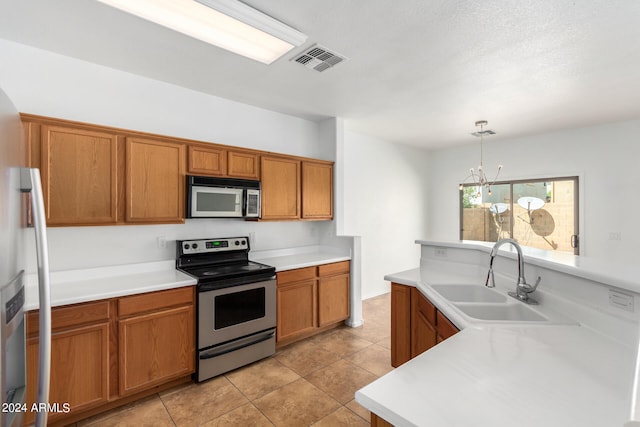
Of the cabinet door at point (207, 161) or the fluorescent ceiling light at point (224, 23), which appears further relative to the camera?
the cabinet door at point (207, 161)

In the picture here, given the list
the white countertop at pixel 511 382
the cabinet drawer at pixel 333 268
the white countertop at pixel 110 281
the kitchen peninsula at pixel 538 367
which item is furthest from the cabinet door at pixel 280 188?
the white countertop at pixel 511 382

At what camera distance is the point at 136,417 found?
218 centimetres

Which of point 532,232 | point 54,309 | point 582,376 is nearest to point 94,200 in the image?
point 54,309

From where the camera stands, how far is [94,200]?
233 cm

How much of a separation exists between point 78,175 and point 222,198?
1.14m

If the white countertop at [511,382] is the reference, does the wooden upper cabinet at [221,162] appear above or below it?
above

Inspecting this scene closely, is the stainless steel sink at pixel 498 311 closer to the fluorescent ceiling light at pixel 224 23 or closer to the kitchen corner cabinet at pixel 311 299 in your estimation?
the kitchen corner cabinet at pixel 311 299

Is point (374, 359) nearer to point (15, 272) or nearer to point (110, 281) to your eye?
point (110, 281)

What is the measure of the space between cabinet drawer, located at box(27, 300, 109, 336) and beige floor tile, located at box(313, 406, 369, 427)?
170 centimetres

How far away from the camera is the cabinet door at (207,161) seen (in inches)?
112

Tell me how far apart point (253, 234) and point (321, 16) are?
2388 mm

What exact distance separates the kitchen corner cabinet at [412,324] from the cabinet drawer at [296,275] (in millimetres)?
1120

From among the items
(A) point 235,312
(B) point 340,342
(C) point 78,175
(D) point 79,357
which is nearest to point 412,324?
(B) point 340,342

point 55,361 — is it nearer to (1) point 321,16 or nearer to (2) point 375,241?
(1) point 321,16
